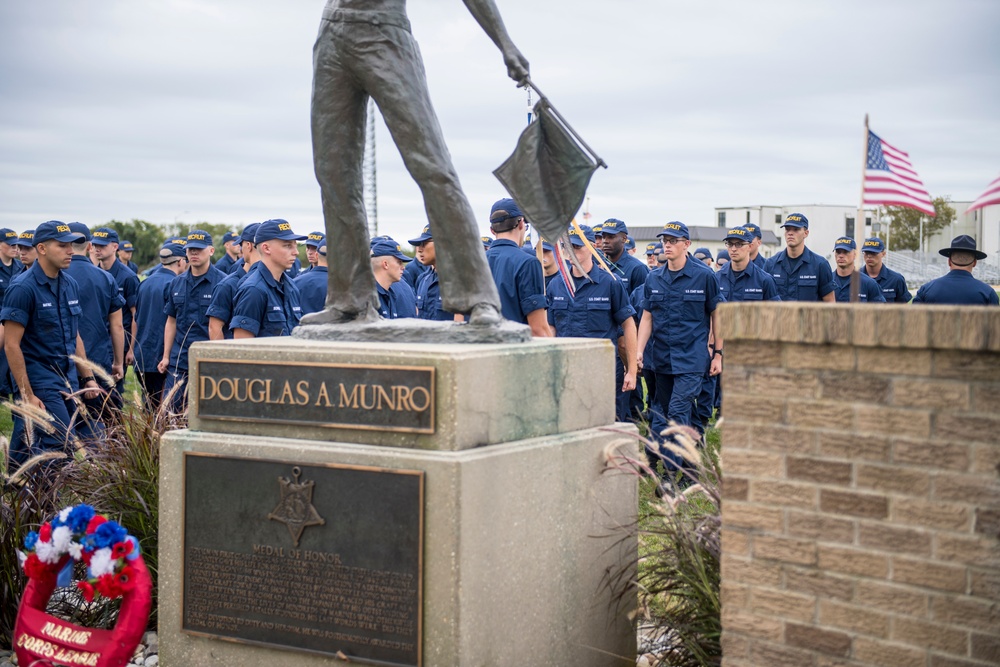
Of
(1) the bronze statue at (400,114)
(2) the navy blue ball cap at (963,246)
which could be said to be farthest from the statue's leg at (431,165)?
(2) the navy blue ball cap at (963,246)

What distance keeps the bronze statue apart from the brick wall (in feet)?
4.51

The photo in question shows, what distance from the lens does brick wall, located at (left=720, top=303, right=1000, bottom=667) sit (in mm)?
3576

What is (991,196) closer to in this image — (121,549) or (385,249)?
(121,549)

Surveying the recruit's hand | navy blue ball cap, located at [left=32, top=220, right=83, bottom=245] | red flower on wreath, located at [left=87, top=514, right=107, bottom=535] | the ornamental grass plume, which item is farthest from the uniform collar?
the ornamental grass plume

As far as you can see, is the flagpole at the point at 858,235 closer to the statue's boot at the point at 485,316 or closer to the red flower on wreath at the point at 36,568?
the statue's boot at the point at 485,316

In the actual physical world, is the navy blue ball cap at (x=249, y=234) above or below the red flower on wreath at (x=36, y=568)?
above

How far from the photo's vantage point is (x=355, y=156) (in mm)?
5238

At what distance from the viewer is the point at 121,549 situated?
4.52m

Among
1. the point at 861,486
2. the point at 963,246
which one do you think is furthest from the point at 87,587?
the point at 963,246

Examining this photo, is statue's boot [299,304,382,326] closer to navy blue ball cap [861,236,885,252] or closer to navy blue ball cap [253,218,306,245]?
navy blue ball cap [253,218,306,245]

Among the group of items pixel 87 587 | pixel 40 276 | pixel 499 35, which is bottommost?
pixel 87 587

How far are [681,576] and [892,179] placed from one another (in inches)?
119

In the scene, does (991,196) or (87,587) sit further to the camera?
(87,587)

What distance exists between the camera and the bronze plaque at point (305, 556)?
14.1ft
